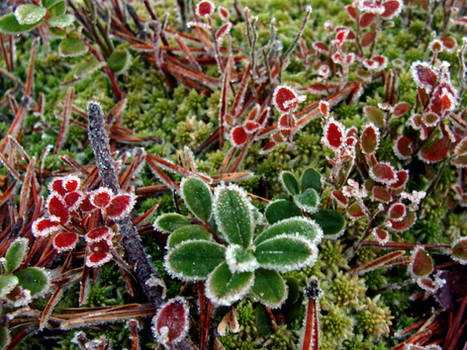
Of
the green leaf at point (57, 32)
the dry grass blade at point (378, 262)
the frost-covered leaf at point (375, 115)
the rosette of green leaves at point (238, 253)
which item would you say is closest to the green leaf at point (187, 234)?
the rosette of green leaves at point (238, 253)

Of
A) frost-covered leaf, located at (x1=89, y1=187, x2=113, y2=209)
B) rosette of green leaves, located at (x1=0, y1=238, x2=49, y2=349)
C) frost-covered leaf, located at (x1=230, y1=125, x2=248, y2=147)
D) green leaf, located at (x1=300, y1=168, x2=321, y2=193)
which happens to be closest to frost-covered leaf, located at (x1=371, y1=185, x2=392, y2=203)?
green leaf, located at (x1=300, y1=168, x2=321, y2=193)

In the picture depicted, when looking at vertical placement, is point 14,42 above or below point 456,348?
above

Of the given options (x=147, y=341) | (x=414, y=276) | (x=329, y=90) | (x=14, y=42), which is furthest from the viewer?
(x=14, y=42)

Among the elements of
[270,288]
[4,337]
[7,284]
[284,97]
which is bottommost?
[4,337]

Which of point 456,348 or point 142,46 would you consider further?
point 142,46

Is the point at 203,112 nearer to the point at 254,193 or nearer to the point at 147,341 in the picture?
the point at 254,193

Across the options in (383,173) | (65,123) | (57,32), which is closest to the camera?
(383,173)

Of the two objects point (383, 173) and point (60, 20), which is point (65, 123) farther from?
point (383, 173)

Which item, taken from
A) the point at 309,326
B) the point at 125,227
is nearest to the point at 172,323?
the point at 125,227

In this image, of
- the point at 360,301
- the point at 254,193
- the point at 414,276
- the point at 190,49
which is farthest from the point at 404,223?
the point at 190,49
